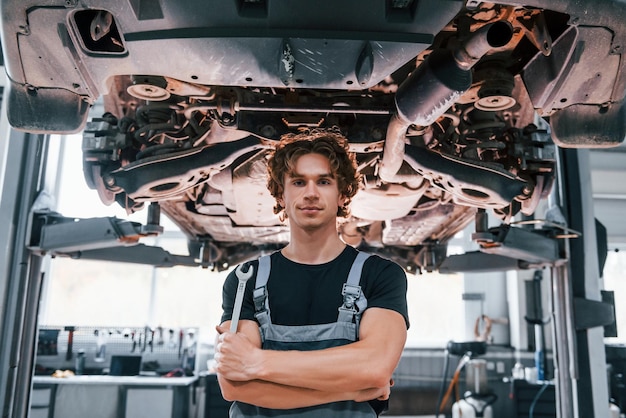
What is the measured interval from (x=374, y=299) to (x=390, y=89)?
102 centimetres

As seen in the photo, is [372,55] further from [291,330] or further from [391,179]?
[391,179]

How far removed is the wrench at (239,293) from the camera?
1.17m

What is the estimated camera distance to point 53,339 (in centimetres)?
616

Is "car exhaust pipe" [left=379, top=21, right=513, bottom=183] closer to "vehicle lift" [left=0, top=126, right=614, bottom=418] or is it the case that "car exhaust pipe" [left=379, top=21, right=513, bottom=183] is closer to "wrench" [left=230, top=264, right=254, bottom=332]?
"wrench" [left=230, top=264, right=254, bottom=332]

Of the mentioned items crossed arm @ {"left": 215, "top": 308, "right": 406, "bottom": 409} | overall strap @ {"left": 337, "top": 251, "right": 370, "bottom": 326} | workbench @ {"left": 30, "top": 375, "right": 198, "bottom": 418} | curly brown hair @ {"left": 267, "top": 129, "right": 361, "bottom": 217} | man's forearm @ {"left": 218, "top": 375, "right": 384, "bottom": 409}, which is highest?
curly brown hair @ {"left": 267, "top": 129, "right": 361, "bottom": 217}

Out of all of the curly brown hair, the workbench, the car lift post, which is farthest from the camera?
the workbench

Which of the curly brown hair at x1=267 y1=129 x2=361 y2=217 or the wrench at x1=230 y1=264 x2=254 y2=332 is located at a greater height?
the curly brown hair at x1=267 y1=129 x2=361 y2=217

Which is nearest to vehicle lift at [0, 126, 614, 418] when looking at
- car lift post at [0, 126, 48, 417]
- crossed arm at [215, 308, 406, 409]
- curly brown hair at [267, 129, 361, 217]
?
car lift post at [0, 126, 48, 417]

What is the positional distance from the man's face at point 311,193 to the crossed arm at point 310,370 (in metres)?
0.27

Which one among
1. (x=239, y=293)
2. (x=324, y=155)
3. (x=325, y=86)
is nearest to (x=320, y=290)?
(x=239, y=293)

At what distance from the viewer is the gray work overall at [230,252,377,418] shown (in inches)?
44.4

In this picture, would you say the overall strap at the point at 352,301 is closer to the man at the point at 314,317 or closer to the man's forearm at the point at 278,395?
the man at the point at 314,317

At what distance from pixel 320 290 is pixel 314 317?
62mm

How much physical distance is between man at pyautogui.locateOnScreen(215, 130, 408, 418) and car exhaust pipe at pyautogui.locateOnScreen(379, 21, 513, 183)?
383 millimetres
